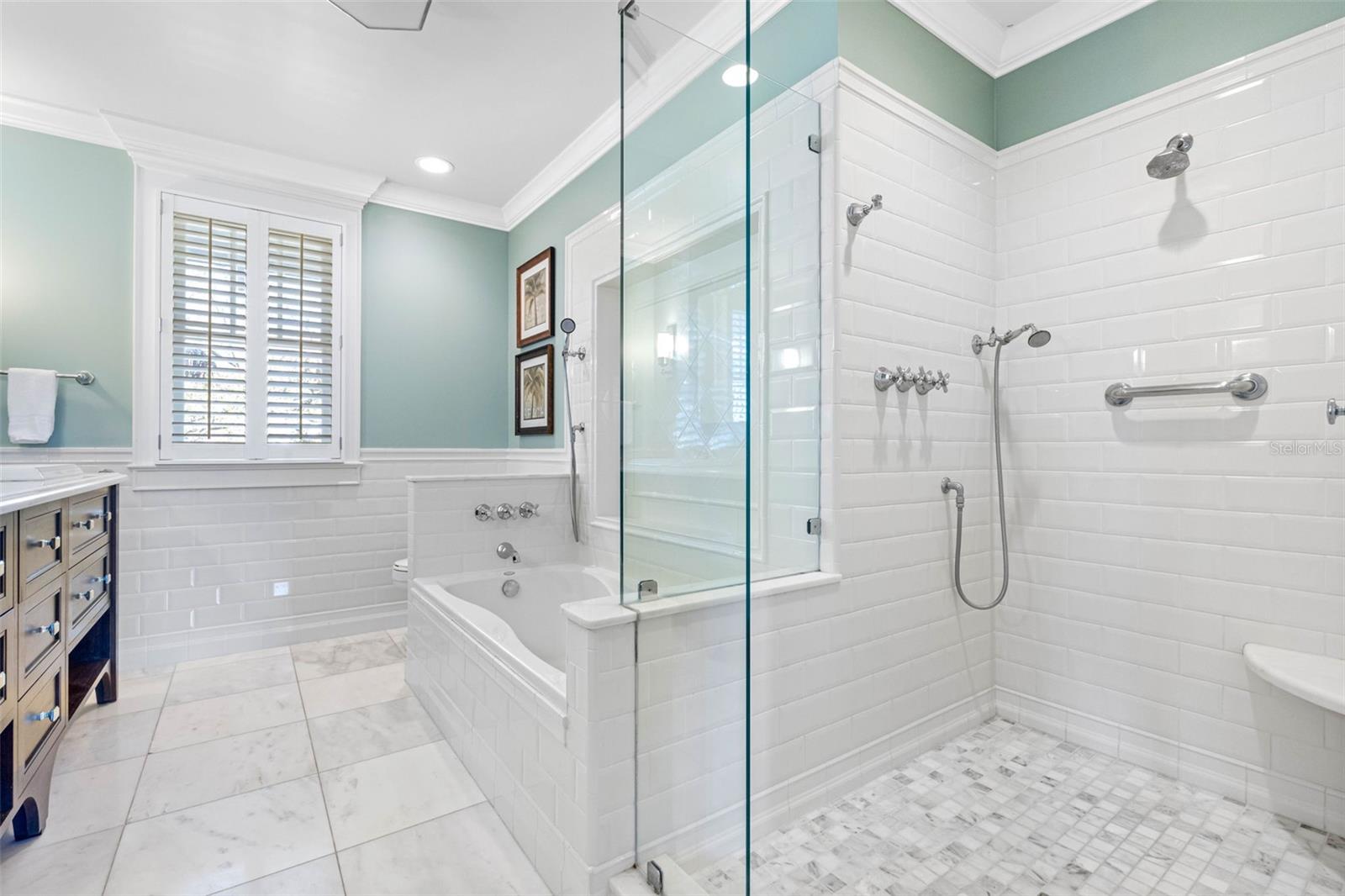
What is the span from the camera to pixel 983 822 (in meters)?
1.75

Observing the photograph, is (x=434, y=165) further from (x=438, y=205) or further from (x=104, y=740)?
(x=104, y=740)

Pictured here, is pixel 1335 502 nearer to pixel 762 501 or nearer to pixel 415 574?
pixel 762 501

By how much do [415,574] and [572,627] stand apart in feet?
5.26

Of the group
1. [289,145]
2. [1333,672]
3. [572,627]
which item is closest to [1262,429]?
[1333,672]

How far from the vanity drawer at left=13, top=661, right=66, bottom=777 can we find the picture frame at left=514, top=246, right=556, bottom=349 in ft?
8.03

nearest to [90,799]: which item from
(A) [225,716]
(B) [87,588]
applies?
(A) [225,716]

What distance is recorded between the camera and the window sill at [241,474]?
302 cm

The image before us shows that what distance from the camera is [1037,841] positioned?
167 cm

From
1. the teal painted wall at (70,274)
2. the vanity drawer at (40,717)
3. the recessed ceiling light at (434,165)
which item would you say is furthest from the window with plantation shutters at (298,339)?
the vanity drawer at (40,717)

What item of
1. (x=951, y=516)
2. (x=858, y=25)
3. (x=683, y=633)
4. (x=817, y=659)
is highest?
(x=858, y=25)

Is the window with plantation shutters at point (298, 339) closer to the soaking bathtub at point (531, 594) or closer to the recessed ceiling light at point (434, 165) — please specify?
the recessed ceiling light at point (434, 165)

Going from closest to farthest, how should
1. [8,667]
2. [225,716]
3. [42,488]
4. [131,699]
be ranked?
1. [8,667]
2. [42,488]
3. [225,716]
4. [131,699]

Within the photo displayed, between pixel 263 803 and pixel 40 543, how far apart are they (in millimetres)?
987
